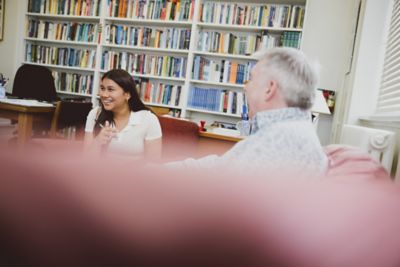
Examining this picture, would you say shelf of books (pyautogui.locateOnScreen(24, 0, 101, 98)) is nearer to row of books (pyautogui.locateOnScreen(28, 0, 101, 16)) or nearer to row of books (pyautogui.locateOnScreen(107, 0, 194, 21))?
row of books (pyautogui.locateOnScreen(28, 0, 101, 16))

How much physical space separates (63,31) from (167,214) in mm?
4842

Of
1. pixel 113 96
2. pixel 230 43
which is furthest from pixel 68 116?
pixel 230 43

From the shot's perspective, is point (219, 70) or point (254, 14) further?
point (219, 70)

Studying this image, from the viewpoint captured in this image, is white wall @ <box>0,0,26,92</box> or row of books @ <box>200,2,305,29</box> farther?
white wall @ <box>0,0,26,92</box>

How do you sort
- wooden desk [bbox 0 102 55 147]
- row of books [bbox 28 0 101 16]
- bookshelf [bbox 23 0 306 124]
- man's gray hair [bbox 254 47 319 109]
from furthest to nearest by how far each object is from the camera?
row of books [bbox 28 0 101 16] < bookshelf [bbox 23 0 306 124] < wooden desk [bbox 0 102 55 147] < man's gray hair [bbox 254 47 319 109]

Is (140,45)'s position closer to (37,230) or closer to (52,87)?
(52,87)

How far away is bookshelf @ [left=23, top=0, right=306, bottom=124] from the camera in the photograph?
3.85 m

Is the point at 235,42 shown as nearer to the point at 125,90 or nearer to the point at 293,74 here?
the point at 125,90

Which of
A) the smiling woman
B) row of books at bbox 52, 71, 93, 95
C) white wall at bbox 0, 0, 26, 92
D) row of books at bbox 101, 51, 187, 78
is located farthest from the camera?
white wall at bbox 0, 0, 26, 92

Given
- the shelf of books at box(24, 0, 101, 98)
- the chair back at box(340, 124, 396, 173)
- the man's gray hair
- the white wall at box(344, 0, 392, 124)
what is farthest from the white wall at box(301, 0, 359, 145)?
the man's gray hair

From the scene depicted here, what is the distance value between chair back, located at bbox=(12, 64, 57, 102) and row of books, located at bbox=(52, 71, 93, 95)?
44 centimetres

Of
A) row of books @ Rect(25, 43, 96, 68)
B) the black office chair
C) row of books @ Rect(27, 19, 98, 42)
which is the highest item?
row of books @ Rect(27, 19, 98, 42)

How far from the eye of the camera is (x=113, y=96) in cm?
215

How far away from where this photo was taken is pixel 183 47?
4.02 meters
